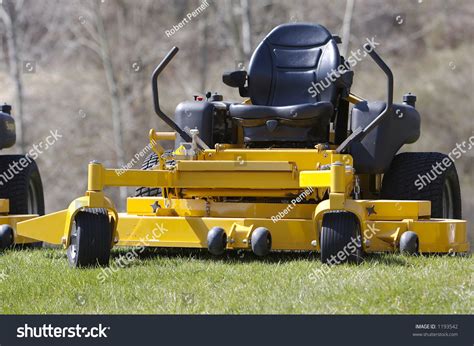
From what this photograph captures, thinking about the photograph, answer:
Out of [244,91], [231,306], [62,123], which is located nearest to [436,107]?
[62,123]

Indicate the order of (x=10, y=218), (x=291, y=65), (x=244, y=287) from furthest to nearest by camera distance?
(x=291, y=65)
(x=10, y=218)
(x=244, y=287)

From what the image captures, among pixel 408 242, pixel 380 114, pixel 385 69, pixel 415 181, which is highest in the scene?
pixel 385 69

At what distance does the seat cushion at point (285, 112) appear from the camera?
8.21 metres

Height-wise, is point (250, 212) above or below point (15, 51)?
below

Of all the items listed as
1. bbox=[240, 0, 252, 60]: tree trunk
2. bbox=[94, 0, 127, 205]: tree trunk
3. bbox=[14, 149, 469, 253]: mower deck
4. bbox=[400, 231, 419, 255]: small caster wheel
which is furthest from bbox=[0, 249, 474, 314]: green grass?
bbox=[94, 0, 127, 205]: tree trunk

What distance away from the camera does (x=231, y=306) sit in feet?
18.0

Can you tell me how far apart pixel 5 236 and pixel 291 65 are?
290 centimetres

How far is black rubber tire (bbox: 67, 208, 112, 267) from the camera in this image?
6992 mm

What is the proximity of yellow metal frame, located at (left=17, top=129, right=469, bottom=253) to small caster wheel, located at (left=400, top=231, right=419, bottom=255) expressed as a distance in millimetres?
146

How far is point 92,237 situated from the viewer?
7.00 metres

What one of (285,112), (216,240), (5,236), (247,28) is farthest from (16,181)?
Answer: (247,28)

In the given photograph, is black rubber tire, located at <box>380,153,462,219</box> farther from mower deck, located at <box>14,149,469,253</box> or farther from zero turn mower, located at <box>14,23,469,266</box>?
mower deck, located at <box>14,149,469,253</box>

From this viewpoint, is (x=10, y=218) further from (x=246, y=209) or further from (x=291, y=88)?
(x=291, y=88)

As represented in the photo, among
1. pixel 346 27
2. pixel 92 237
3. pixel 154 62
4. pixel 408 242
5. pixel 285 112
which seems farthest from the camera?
pixel 154 62
